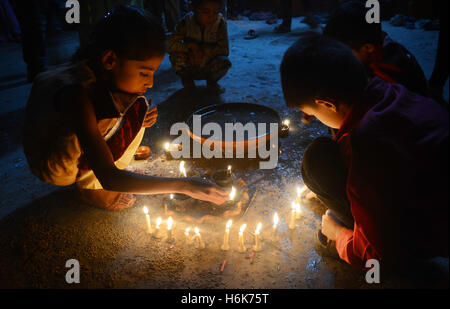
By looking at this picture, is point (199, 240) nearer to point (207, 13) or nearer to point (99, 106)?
point (99, 106)

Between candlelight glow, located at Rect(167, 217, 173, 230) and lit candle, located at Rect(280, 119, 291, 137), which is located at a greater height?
lit candle, located at Rect(280, 119, 291, 137)

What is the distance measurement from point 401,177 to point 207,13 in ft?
14.0

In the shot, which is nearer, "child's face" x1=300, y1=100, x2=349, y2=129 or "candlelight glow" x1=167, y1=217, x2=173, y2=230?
"child's face" x1=300, y1=100, x2=349, y2=129

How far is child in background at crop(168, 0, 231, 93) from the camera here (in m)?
5.14

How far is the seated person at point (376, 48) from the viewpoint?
9.41ft

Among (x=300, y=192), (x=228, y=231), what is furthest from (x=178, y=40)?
(x=228, y=231)

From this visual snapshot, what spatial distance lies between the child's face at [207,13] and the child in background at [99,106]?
9.63 ft

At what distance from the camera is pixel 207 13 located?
4871 millimetres

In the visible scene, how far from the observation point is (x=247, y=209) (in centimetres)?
288

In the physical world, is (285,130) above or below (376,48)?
below

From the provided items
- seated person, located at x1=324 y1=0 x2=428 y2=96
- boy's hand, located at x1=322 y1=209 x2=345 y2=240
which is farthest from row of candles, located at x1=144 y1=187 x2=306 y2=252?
seated person, located at x1=324 y1=0 x2=428 y2=96

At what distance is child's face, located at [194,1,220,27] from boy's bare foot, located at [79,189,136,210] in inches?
135

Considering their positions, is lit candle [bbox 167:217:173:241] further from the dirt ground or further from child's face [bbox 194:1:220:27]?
child's face [bbox 194:1:220:27]
